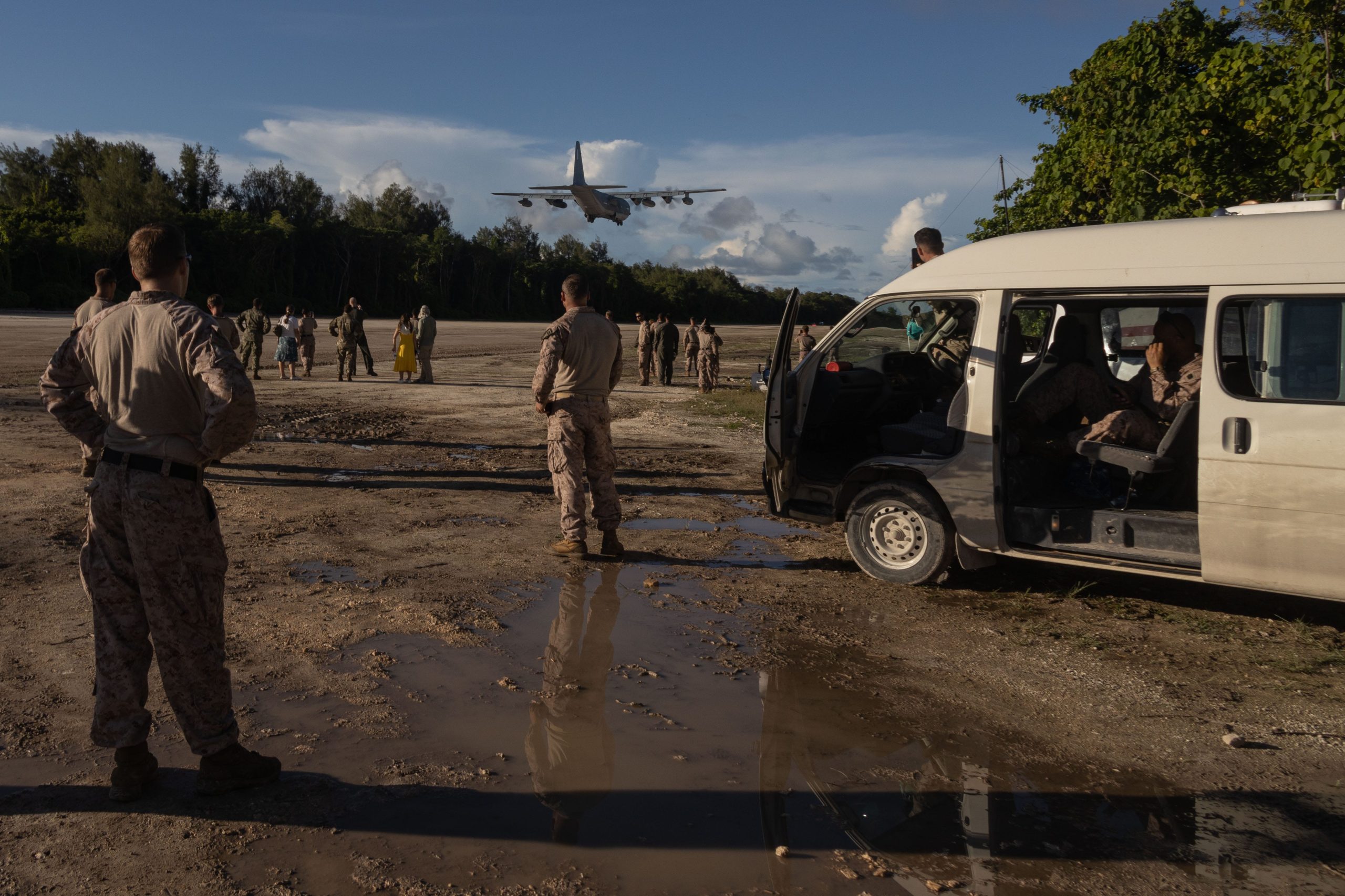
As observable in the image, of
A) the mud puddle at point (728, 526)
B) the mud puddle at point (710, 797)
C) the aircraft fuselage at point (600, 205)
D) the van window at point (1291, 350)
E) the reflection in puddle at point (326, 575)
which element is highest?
the aircraft fuselage at point (600, 205)

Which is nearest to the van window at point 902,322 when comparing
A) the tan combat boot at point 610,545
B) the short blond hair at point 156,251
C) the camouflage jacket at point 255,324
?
the tan combat boot at point 610,545

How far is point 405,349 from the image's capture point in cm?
2416

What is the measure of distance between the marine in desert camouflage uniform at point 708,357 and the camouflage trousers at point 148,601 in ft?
68.4

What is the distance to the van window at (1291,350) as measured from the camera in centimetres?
536

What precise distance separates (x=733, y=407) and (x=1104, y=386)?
14.1m

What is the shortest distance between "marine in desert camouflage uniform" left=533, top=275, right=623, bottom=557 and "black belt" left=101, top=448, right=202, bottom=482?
371 cm

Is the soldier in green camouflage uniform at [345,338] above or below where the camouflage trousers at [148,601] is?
above

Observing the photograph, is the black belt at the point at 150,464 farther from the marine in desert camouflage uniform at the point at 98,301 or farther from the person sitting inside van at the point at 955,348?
the person sitting inside van at the point at 955,348

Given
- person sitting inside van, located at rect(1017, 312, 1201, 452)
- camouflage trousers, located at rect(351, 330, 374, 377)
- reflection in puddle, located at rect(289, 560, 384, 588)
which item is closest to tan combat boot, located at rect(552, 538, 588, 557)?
reflection in puddle, located at rect(289, 560, 384, 588)

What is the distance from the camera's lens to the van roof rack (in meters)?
6.05

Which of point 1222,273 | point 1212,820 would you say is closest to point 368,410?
point 1222,273

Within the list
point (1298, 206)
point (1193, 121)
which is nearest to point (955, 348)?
point (1298, 206)

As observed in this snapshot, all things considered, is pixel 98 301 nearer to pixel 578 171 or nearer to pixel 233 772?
pixel 233 772

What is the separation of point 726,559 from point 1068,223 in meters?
17.7
